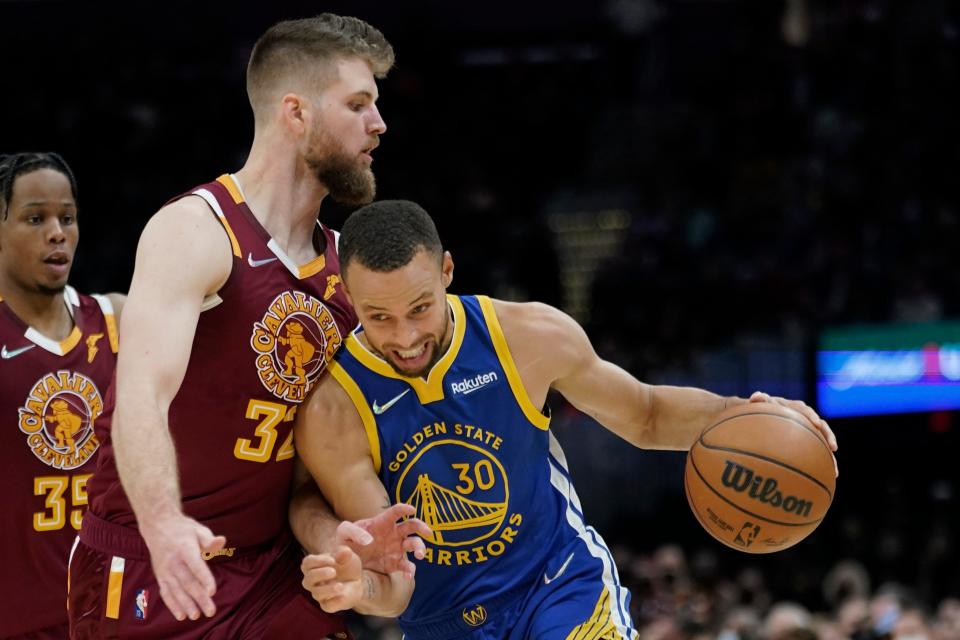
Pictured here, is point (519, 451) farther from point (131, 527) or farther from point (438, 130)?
point (438, 130)

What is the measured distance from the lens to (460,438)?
12.8ft

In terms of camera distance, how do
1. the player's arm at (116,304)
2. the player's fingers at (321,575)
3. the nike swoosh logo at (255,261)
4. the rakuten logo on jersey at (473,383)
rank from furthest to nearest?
1. the player's arm at (116,304)
2. the rakuten logo on jersey at (473,383)
3. the nike swoosh logo at (255,261)
4. the player's fingers at (321,575)

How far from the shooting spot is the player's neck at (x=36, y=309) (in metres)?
4.59

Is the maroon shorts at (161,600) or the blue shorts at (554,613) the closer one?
the maroon shorts at (161,600)

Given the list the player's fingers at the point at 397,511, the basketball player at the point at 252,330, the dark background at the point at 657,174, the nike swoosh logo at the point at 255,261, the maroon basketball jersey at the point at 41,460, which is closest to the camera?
the player's fingers at the point at 397,511

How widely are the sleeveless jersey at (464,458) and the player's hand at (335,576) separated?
63 centimetres

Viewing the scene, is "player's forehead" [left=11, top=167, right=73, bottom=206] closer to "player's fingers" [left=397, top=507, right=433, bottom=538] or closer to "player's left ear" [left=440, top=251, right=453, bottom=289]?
"player's left ear" [left=440, top=251, right=453, bottom=289]

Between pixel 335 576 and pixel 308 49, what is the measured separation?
1.61 metres

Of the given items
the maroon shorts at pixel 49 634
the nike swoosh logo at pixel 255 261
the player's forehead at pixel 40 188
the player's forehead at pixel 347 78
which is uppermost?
the player's forehead at pixel 347 78

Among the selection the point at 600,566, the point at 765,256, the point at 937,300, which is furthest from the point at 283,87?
the point at 765,256

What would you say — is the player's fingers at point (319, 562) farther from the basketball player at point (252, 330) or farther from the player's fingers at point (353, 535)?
the basketball player at point (252, 330)

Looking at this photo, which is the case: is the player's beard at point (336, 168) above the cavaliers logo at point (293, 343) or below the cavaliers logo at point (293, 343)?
above

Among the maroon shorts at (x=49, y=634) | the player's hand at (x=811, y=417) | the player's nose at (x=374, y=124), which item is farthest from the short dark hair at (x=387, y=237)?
the maroon shorts at (x=49, y=634)

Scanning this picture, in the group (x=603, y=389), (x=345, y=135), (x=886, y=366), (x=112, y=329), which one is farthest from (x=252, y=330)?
(x=886, y=366)
